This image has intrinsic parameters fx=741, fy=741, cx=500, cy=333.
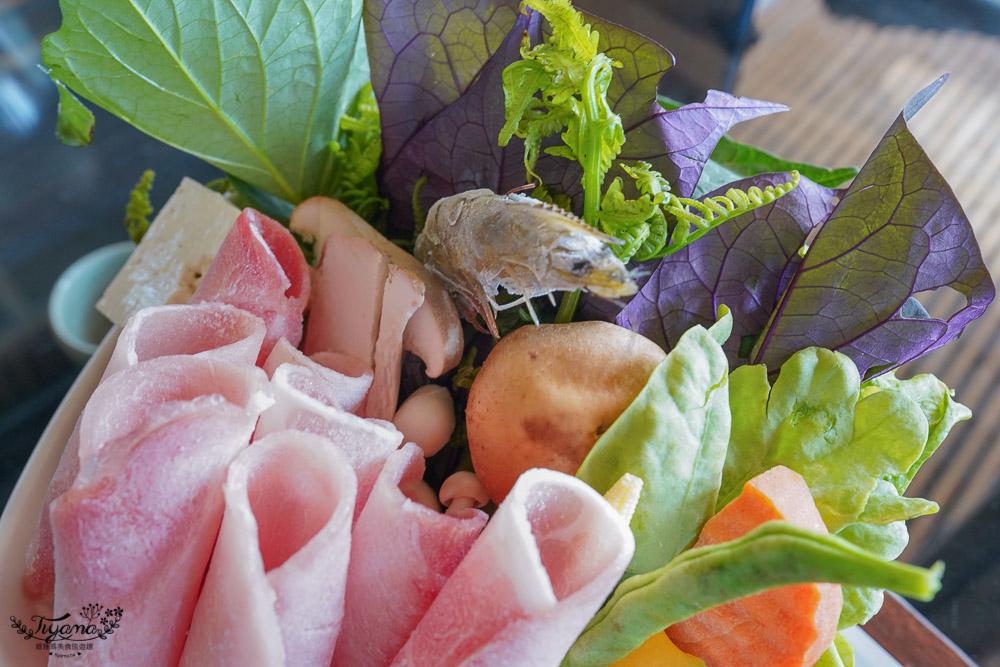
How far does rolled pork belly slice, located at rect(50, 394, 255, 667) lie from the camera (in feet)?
1.12

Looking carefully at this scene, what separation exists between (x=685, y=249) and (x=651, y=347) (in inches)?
3.6

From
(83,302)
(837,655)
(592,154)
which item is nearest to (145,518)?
(592,154)

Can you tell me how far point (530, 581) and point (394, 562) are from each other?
9 cm

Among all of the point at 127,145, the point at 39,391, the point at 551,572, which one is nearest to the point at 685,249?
the point at 551,572

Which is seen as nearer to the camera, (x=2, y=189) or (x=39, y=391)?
(x=39, y=391)

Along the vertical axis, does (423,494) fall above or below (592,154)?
below

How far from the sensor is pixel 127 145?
1012 mm

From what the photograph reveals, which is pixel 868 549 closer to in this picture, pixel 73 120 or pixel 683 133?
pixel 683 133

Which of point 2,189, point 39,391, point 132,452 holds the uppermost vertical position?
point 132,452

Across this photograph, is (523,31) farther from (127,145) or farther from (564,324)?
(127,145)

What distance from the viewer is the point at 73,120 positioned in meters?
0.56

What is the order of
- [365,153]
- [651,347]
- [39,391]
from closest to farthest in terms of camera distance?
[651,347]
[365,153]
[39,391]

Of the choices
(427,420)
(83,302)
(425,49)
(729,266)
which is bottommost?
(83,302)

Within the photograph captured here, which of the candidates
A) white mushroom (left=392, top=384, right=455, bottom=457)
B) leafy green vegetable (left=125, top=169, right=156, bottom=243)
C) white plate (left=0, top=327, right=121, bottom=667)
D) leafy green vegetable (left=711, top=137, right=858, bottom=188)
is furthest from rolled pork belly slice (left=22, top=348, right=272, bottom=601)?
leafy green vegetable (left=711, top=137, right=858, bottom=188)
